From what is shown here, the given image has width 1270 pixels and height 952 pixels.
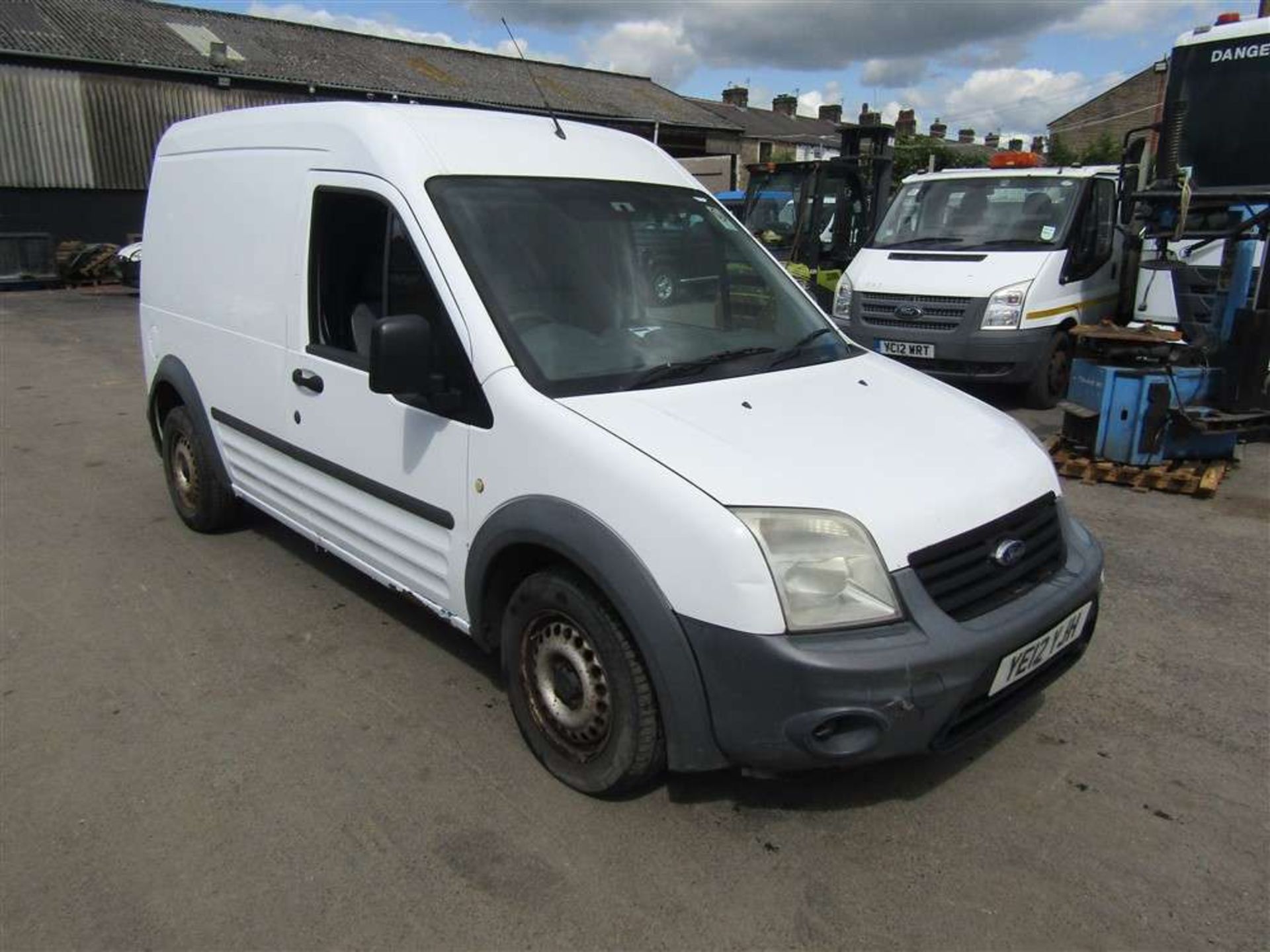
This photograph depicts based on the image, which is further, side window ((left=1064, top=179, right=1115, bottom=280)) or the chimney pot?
the chimney pot

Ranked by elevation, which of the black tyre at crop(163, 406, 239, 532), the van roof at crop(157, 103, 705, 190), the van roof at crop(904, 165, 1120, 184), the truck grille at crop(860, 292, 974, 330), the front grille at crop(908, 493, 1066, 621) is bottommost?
the black tyre at crop(163, 406, 239, 532)

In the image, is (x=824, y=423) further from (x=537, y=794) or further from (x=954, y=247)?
(x=954, y=247)

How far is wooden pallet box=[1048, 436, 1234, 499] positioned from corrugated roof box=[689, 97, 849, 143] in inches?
1382

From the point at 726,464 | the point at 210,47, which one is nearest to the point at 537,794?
the point at 726,464

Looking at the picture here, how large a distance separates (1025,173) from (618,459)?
823 cm

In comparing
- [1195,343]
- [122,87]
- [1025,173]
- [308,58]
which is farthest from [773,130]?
[1195,343]

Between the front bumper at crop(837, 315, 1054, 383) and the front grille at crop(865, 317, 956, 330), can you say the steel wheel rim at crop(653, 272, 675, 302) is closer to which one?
the front bumper at crop(837, 315, 1054, 383)

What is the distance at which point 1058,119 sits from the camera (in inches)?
1799

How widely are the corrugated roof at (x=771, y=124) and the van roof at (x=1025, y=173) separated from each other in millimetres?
31030

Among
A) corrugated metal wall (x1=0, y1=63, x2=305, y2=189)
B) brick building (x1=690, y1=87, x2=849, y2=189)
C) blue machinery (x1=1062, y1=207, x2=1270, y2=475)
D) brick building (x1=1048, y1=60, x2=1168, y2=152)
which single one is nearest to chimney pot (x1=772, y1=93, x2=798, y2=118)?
brick building (x1=690, y1=87, x2=849, y2=189)

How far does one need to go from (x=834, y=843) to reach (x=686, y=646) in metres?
0.83

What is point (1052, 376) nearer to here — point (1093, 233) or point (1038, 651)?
point (1093, 233)

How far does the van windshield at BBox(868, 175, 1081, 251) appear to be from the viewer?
28.7 feet

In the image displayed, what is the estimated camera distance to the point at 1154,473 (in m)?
6.23
